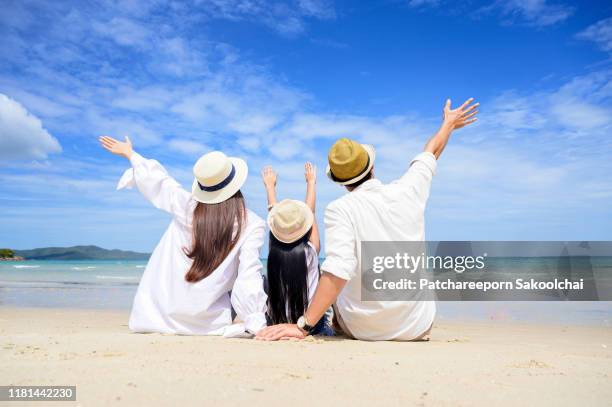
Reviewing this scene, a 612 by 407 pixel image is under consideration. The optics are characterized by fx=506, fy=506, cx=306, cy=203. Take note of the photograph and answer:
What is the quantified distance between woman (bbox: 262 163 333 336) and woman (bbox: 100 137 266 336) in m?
0.17

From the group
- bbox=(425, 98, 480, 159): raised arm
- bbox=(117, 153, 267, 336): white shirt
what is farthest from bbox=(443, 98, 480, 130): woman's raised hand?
bbox=(117, 153, 267, 336): white shirt

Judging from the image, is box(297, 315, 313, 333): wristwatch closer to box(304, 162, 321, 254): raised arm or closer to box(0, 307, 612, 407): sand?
box(0, 307, 612, 407): sand

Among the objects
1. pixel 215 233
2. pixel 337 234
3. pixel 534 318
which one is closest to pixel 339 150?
pixel 337 234

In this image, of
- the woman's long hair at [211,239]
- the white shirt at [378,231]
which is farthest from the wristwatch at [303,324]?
the woman's long hair at [211,239]

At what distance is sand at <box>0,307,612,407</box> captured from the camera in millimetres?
2299

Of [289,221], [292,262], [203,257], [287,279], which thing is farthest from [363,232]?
[203,257]

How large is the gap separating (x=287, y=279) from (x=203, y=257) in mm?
695

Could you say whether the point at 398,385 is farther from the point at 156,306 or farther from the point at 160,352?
the point at 156,306

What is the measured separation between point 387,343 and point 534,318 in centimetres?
526

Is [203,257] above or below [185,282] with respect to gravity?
above

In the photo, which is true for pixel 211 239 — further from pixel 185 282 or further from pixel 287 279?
pixel 287 279

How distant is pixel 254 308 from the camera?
3.89m

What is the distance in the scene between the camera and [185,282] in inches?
162

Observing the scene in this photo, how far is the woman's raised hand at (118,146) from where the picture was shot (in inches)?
178
